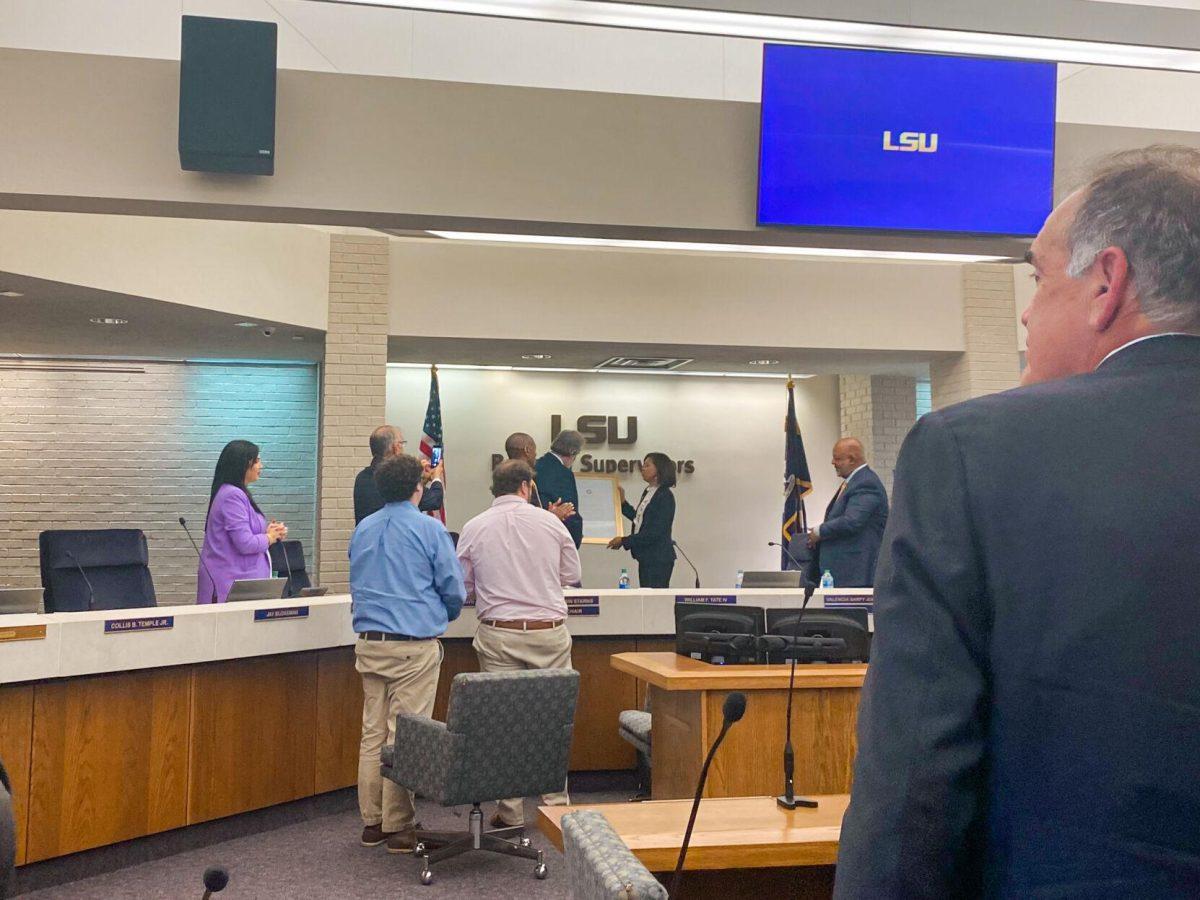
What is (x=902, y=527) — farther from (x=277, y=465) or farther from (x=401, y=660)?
(x=277, y=465)

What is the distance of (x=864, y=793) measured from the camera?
3.35ft

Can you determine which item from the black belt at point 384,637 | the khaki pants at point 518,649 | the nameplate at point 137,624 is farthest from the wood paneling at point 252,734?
A: the khaki pants at point 518,649

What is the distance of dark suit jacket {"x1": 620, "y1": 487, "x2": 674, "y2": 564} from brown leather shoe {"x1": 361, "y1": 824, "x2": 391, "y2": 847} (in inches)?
146

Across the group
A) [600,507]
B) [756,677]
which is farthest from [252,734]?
[600,507]

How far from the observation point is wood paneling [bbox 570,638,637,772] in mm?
6598

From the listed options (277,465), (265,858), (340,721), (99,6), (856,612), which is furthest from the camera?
(277,465)

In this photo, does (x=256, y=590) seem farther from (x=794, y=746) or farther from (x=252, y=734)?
(x=794, y=746)

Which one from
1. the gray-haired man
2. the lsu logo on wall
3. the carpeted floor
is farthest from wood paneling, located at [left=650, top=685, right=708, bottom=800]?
the gray-haired man

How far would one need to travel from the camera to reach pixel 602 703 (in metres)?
6.62

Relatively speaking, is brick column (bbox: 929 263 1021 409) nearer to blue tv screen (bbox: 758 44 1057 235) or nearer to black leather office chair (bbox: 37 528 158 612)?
blue tv screen (bbox: 758 44 1057 235)

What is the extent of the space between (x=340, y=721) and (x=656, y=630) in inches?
73.0

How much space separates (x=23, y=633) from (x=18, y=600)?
18.3 inches

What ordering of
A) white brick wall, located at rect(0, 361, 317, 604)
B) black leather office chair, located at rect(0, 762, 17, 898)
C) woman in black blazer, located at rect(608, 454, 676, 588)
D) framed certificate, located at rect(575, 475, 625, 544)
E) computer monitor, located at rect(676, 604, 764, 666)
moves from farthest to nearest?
framed certificate, located at rect(575, 475, 625, 544), white brick wall, located at rect(0, 361, 317, 604), woman in black blazer, located at rect(608, 454, 676, 588), computer monitor, located at rect(676, 604, 764, 666), black leather office chair, located at rect(0, 762, 17, 898)

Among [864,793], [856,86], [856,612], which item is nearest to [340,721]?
[856,612]
